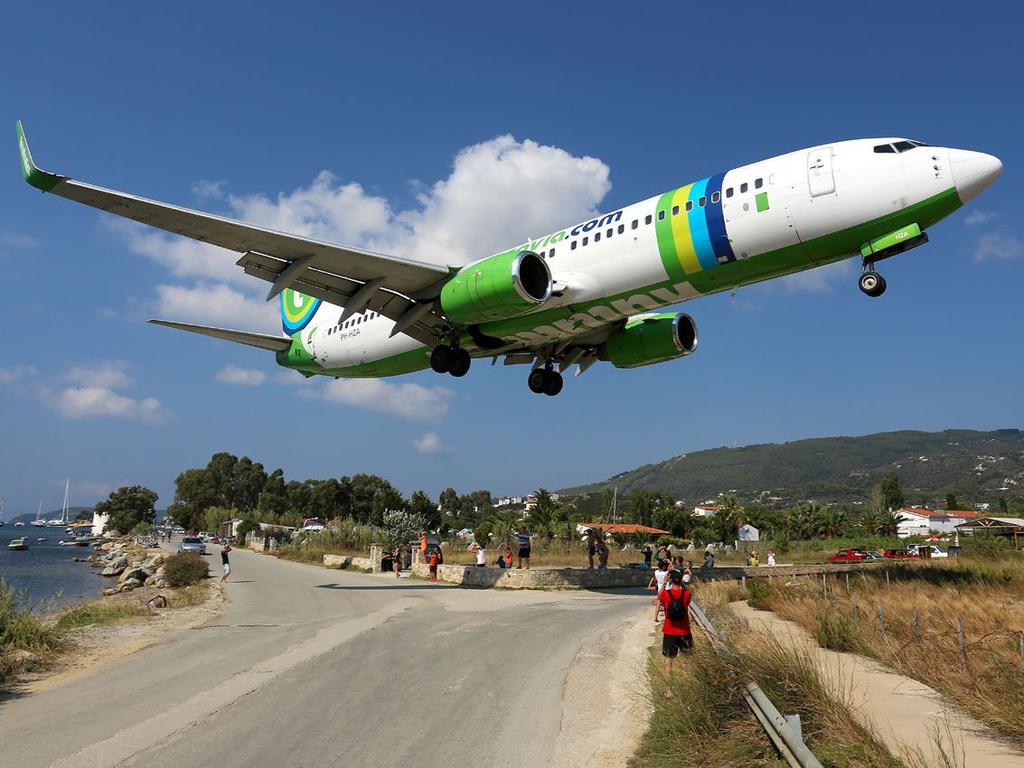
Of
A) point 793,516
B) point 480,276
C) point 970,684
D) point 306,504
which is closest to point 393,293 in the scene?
point 480,276

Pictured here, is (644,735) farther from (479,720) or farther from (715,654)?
(479,720)

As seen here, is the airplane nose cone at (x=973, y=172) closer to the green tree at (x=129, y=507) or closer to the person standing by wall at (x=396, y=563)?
the person standing by wall at (x=396, y=563)

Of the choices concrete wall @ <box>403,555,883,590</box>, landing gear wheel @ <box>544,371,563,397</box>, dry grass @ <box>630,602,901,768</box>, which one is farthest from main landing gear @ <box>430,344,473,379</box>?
dry grass @ <box>630,602,901,768</box>

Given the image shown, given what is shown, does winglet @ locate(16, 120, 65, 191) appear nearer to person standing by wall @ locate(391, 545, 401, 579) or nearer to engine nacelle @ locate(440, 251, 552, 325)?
engine nacelle @ locate(440, 251, 552, 325)

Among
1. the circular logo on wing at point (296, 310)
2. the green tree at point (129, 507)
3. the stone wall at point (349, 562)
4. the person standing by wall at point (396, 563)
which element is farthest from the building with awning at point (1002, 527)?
the green tree at point (129, 507)

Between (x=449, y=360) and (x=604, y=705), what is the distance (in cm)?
1506

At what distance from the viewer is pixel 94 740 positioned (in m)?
6.66

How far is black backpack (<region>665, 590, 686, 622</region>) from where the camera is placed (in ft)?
30.6

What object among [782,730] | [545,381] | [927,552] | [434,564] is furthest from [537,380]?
[927,552]

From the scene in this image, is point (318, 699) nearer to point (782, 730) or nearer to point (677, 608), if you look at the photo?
point (677, 608)

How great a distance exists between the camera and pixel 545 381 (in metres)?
25.8

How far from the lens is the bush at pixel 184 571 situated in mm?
26875

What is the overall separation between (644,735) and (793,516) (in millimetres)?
83616

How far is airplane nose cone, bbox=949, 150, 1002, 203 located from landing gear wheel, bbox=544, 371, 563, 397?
47.1ft
